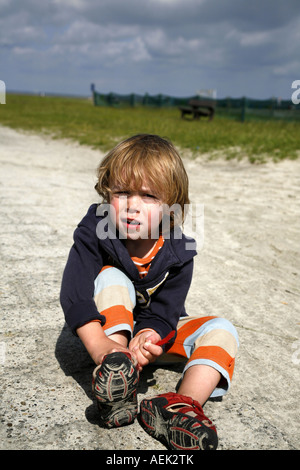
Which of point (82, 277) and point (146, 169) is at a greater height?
point (146, 169)

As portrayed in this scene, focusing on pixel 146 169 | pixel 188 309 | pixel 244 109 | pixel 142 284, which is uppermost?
pixel 244 109

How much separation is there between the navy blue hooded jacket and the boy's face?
0.23ft

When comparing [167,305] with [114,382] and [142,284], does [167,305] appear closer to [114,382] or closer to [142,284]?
[142,284]

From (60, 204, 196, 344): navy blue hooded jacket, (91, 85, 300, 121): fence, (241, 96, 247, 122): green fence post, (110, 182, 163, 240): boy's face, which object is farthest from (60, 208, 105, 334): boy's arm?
(241, 96, 247, 122): green fence post

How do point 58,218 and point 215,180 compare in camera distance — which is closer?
point 58,218

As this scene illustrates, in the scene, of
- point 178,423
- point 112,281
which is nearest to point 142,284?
point 112,281

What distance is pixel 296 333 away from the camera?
8.03 feet

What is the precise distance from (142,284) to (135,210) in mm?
299

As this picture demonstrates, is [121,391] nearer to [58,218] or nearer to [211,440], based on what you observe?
[211,440]

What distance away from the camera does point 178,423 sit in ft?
4.57

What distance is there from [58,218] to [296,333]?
7.74 ft

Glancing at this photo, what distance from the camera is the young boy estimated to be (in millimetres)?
1622

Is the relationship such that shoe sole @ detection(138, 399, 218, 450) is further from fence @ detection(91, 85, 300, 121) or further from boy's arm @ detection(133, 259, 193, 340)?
fence @ detection(91, 85, 300, 121)
